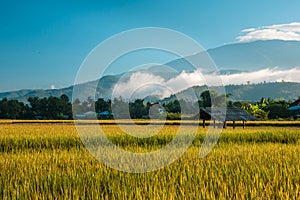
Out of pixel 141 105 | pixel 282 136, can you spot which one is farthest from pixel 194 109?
pixel 282 136

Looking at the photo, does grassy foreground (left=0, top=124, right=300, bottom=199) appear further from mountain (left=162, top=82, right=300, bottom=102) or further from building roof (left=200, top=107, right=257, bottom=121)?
mountain (left=162, top=82, right=300, bottom=102)

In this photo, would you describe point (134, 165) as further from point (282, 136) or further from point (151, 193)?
point (282, 136)

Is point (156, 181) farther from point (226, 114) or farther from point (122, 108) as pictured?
point (122, 108)

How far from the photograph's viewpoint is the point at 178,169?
4672 mm

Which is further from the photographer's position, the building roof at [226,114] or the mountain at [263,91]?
the mountain at [263,91]

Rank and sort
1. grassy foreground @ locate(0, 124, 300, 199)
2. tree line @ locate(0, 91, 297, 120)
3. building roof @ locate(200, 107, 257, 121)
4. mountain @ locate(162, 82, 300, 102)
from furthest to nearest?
mountain @ locate(162, 82, 300, 102), tree line @ locate(0, 91, 297, 120), building roof @ locate(200, 107, 257, 121), grassy foreground @ locate(0, 124, 300, 199)

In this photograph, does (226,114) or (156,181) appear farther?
(226,114)

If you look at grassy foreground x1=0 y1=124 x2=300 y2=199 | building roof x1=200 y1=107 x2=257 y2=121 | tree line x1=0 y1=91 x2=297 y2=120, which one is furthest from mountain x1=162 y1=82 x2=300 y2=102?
grassy foreground x1=0 y1=124 x2=300 y2=199

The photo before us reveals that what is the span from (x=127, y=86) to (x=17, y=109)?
4211cm

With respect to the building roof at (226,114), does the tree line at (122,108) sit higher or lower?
higher

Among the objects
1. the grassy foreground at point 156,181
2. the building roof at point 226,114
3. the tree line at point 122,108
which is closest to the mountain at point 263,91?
the tree line at point 122,108

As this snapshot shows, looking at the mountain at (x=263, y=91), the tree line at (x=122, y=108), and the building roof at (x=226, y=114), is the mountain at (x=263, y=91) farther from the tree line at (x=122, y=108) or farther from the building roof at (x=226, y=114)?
the building roof at (x=226, y=114)

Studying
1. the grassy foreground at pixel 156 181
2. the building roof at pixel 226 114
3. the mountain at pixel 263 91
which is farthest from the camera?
the mountain at pixel 263 91

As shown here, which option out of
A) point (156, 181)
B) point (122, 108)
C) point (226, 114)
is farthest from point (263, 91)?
point (156, 181)
